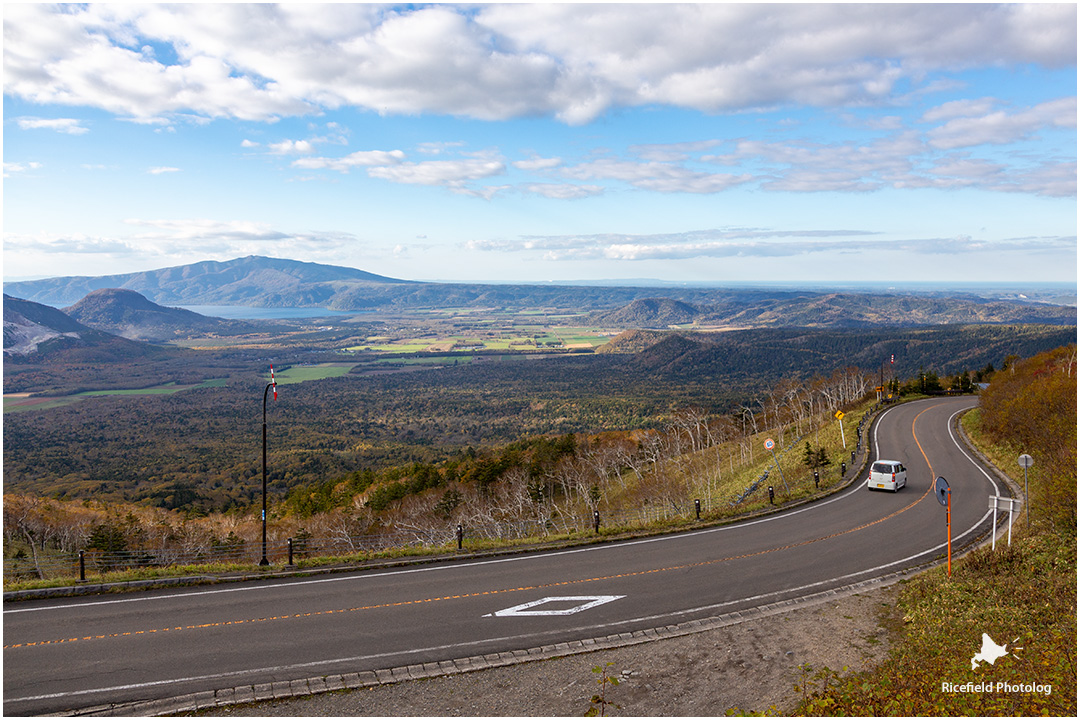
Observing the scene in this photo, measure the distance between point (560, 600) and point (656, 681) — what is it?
169 inches

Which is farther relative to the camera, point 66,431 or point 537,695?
point 66,431

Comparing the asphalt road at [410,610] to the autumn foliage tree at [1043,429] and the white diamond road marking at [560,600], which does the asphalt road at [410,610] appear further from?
the autumn foliage tree at [1043,429]

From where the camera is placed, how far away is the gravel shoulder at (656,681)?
11000 millimetres

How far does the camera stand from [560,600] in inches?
623

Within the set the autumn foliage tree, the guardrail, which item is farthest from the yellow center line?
the autumn foliage tree

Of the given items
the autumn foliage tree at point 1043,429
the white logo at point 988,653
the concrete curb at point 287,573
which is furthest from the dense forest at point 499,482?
the white logo at point 988,653

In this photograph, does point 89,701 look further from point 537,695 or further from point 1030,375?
point 1030,375

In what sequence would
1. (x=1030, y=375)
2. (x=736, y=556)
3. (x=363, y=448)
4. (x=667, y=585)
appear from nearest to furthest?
1. (x=667, y=585)
2. (x=736, y=556)
3. (x=1030, y=375)
4. (x=363, y=448)

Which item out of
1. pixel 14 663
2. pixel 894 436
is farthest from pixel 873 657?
pixel 894 436

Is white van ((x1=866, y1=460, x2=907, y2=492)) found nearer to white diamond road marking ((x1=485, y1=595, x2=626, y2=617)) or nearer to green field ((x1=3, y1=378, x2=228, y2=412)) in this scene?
white diamond road marking ((x1=485, y1=595, x2=626, y2=617))

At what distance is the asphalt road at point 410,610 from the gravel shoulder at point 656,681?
38.4 inches

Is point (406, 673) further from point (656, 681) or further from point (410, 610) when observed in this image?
point (656, 681)

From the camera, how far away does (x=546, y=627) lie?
14242 mm

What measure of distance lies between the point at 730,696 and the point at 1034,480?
24.9 meters
